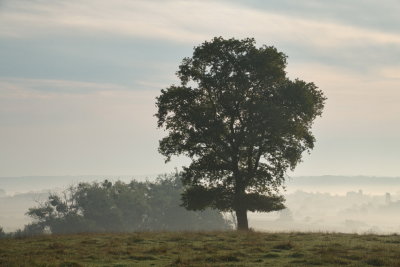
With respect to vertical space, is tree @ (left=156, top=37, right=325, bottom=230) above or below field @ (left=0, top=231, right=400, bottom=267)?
above

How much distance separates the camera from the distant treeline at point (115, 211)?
346 ft

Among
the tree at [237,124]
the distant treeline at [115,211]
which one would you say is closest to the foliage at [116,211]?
the distant treeline at [115,211]

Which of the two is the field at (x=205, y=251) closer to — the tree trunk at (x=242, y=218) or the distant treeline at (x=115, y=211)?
the tree trunk at (x=242, y=218)

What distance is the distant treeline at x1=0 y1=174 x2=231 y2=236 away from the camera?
10544 cm

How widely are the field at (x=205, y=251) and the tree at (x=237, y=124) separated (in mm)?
9430

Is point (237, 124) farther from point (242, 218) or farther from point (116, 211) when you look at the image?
point (116, 211)

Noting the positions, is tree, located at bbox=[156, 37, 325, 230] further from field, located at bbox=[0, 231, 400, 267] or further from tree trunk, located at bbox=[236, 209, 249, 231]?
field, located at bbox=[0, 231, 400, 267]

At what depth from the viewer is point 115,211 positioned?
10562 centimetres

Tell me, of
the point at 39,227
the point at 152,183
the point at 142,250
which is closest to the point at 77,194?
the point at 39,227

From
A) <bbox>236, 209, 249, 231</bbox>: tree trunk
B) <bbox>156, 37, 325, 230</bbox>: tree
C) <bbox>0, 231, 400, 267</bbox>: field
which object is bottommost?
<bbox>0, 231, 400, 267</bbox>: field

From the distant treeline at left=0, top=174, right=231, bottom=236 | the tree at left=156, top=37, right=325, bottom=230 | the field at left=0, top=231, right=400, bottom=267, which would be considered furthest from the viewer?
the distant treeline at left=0, top=174, right=231, bottom=236

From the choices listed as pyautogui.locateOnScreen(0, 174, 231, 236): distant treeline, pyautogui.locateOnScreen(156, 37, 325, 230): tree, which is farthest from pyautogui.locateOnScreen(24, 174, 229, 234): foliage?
pyautogui.locateOnScreen(156, 37, 325, 230): tree

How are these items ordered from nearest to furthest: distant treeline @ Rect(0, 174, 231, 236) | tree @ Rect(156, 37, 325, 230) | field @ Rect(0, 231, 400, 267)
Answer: field @ Rect(0, 231, 400, 267)
tree @ Rect(156, 37, 325, 230)
distant treeline @ Rect(0, 174, 231, 236)

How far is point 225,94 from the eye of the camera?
4122 centimetres
